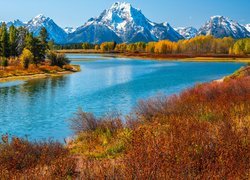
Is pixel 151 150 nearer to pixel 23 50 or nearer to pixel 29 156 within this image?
pixel 29 156

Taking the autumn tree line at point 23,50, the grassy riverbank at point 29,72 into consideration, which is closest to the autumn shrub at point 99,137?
the grassy riverbank at point 29,72

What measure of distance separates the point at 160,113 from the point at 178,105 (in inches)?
63.0

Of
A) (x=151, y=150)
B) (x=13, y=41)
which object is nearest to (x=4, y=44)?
(x=13, y=41)

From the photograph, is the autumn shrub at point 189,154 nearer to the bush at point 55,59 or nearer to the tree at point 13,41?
the bush at point 55,59

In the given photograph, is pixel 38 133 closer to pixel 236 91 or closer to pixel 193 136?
pixel 236 91

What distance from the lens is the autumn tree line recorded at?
89.0 metres

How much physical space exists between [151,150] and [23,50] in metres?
96.6

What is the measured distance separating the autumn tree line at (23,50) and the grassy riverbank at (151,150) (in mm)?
72457

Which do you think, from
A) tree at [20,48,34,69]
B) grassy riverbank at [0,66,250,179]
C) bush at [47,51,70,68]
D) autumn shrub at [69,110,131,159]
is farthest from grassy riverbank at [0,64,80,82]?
grassy riverbank at [0,66,250,179]

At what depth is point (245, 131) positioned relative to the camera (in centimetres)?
1086

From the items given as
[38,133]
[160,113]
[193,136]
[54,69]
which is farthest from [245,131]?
[54,69]

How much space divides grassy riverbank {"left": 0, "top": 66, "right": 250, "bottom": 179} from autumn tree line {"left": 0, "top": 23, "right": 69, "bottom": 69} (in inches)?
2853

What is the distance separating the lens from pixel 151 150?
7.99m

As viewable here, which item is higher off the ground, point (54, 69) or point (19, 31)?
point (19, 31)
